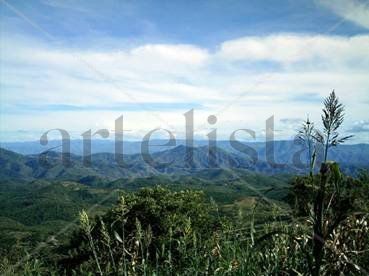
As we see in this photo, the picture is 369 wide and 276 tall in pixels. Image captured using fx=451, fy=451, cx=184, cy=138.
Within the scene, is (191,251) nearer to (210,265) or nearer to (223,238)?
(210,265)

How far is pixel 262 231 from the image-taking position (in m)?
4.35

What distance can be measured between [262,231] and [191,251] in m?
0.77

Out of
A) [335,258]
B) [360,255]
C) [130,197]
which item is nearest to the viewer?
[335,258]

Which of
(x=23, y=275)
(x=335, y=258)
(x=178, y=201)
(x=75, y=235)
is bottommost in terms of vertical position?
(x=75, y=235)

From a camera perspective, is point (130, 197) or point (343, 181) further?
point (130, 197)

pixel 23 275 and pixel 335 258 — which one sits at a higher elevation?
pixel 335 258

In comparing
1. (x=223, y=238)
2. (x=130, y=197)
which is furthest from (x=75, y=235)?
(x=223, y=238)

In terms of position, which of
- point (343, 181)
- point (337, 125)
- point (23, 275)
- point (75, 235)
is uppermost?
point (337, 125)

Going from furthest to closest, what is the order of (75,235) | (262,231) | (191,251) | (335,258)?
(75,235) < (262,231) < (191,251) < (335,258)

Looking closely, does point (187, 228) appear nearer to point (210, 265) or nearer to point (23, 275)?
point (210, 265)

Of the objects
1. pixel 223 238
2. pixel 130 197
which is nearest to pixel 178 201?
pixel 130 197

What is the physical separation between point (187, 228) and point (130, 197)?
4860cm

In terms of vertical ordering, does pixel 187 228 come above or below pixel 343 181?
below

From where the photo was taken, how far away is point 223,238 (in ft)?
14.6
